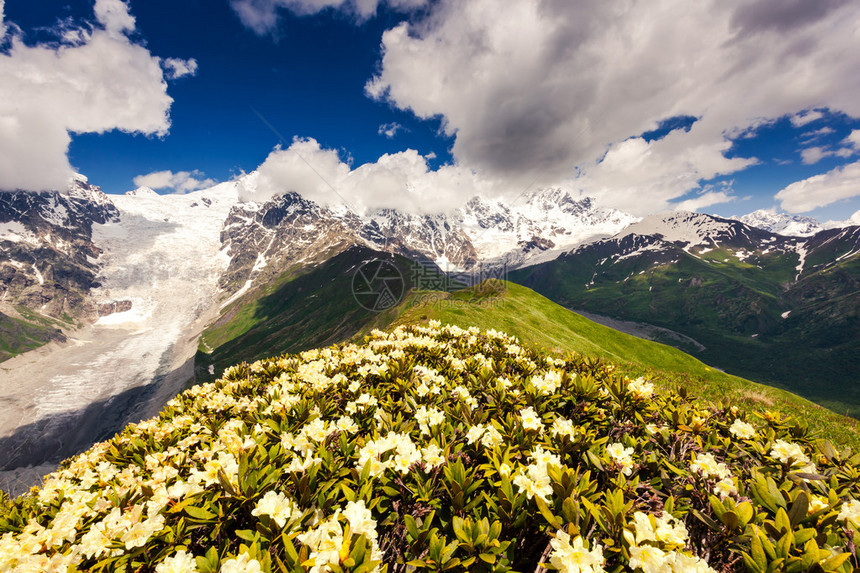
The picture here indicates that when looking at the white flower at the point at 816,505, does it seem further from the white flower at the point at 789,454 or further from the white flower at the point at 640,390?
the white flower at the point at 640,390

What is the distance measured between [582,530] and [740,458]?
412 centimetres

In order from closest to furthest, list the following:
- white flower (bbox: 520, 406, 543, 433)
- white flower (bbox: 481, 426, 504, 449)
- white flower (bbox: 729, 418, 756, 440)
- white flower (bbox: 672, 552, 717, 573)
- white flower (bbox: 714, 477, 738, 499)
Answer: white flower (bbox: 672, 552, 717, 573)
white flower (bbox: 714, 477, 738, 499)
white flower (bbox: 481, 426, 504, 449)
white flower (bbox: 520, 406, 543, 433)
white flower (bbox: 729, 418, 756, 440)

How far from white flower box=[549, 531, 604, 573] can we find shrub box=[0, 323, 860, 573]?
0.6 inches

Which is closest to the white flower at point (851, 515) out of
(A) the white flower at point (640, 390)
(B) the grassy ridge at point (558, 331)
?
(A) the white flower at point (640, 390)

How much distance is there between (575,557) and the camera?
2768mm

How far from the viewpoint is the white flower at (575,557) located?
2686mm

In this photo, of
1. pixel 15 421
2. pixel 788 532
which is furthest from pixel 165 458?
pixel 15 421

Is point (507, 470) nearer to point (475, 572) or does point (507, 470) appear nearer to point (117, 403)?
point (475, 572)

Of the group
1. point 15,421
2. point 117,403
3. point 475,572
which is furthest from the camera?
point 117,403

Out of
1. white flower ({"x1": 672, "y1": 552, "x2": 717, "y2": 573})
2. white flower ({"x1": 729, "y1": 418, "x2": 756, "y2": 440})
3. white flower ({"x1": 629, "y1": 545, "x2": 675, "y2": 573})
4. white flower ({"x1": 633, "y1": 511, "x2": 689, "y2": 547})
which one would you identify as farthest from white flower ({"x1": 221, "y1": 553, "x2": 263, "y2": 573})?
white flower ({"x1": 729, "y1": 418, "x2": 756, "y2": 440})

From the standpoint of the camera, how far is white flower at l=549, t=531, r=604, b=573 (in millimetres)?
2686

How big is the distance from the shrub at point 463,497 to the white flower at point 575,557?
0.02m

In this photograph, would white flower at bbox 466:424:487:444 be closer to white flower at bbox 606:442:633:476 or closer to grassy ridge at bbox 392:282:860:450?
white flower at bbox 606:442:633:476

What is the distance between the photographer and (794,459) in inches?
171
